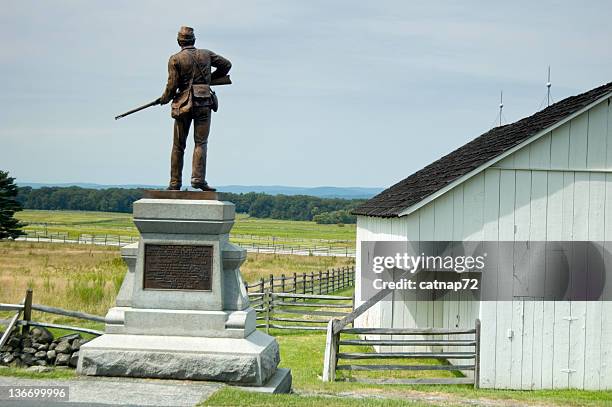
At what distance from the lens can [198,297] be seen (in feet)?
31.6

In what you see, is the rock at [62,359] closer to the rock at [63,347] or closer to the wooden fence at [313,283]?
the rock at [63,347]

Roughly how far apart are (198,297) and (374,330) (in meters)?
6.13

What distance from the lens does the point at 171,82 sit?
392 inches

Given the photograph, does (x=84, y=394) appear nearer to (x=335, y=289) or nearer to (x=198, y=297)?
(x=198, y=297)

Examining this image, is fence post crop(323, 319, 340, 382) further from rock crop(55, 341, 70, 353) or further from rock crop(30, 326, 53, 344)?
rock crop(30, 326, 53, 344)

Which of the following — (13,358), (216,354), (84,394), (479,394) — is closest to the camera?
(84,394)

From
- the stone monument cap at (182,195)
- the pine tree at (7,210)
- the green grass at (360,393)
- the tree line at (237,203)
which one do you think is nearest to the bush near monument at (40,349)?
the green grass at (360,393)

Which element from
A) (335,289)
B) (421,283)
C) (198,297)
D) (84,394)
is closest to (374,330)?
(421,283)

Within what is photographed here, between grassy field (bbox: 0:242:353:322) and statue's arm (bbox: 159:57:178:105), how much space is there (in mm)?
11738

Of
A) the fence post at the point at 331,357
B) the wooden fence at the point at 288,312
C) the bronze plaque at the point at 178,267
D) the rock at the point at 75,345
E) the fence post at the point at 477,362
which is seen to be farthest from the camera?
the wooden fence at the point at 288,312

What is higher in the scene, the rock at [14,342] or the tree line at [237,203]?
the tree line at [237,203]

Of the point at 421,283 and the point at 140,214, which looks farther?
the point at 421,283

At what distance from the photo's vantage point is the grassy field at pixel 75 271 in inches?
947

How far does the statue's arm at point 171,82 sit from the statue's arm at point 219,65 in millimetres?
505
